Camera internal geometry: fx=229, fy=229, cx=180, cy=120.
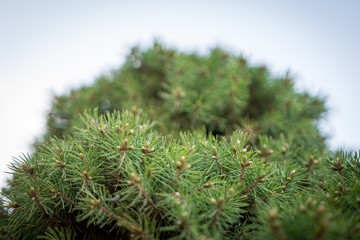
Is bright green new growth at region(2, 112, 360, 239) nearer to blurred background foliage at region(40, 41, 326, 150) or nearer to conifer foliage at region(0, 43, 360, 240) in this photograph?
conifer foliage at region(0, 43, 360, 240)

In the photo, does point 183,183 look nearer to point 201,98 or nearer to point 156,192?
point 156,192

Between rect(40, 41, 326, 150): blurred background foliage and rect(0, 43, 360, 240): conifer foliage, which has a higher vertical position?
rect(40, 41, 326, 150): blurred background foliage

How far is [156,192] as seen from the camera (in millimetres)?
640

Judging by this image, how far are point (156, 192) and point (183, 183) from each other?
92 mm

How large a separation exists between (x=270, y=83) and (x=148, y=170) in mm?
1239

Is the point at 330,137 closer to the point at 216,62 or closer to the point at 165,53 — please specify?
the point at 216,62

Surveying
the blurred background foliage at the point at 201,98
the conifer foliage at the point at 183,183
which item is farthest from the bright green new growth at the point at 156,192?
the blurred background foliage at the point at 201,98

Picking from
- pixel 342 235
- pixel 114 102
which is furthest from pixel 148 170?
pixel 114 102

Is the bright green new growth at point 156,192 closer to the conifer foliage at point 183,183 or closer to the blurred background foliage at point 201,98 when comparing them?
the conifer foliage at point 183,183

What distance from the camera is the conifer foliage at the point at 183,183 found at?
1.82 feet

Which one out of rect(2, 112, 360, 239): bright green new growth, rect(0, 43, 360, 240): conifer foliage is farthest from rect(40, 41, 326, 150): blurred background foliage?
rect(2, 112, 360, 239): bright green new growth

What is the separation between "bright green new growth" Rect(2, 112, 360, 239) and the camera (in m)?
0.57

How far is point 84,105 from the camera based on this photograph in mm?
1517

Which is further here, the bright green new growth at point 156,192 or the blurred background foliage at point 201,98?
the blurred background foliage at point 201,98
